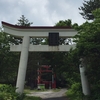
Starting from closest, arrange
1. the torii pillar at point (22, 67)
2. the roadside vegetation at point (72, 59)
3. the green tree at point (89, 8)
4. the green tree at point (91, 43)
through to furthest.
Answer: the green tree at point (91, 43)
the roadside vegetation at point (72, 59)
the torii pillar at point (22, 67)
the green tree at point (89, 8)

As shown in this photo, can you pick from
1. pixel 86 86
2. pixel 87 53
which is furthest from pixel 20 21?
pixel 87 53

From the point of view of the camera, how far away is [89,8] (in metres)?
22.3

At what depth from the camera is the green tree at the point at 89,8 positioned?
72.3 ft

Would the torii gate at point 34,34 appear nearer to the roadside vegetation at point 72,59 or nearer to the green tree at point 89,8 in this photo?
the roadside vegetation at point 72,59

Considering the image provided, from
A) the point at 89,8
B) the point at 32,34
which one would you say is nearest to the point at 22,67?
the point at 32,34

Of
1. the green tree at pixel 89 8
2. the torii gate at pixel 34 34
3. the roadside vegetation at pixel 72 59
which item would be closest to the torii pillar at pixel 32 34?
the torii gate at pixel 34 34

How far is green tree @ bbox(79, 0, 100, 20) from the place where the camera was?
868 inches

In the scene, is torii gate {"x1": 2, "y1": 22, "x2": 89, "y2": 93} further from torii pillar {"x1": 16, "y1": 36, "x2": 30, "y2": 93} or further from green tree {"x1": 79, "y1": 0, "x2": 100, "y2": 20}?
green tree {"x1": 79, "y1": 0, "x2": 100, "y2": 20}

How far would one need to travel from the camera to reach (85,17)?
2281 cm

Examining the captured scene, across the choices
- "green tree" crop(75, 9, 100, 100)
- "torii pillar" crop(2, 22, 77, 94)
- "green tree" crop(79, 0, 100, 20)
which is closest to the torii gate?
"torii pillar" crop(2, 22, 77, 94)

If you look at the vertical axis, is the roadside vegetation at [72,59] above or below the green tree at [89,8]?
below

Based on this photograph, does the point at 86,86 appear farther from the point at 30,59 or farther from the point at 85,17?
the point at 85,17

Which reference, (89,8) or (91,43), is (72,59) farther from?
(89,8)

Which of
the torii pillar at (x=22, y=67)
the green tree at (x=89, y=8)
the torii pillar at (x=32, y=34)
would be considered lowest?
the torii pillar at (x=22, y=67)
